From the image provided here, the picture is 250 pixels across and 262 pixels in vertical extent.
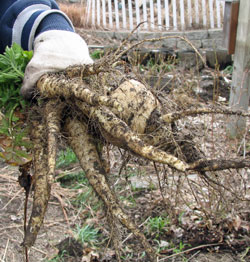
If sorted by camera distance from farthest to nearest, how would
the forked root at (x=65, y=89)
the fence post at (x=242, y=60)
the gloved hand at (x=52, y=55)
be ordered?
the fence post at (x=242, y=60)
the gloved hand at (x=52, y=55)
the forked root at (x=65, y=89)

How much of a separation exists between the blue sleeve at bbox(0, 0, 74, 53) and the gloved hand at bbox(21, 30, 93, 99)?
93mm

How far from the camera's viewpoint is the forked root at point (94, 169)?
152cm

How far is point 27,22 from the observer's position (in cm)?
184

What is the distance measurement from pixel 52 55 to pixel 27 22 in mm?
315

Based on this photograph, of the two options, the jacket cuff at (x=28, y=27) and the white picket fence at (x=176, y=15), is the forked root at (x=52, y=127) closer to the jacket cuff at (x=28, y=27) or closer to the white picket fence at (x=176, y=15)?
the jacket cuff at (x=28, y=27)

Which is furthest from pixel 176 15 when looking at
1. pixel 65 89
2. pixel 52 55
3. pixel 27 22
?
pixel 65 89

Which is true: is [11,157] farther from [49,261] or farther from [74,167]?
[74,167]

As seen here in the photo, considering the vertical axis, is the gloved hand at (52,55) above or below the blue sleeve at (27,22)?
below

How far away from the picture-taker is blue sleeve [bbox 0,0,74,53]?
182 cm

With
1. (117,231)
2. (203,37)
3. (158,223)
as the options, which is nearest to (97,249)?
(158,223)

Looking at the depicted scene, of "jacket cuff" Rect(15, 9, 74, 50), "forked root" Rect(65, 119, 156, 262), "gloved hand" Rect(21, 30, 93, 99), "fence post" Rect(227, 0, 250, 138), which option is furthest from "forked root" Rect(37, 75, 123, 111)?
"fence post" Rect(227, 0, 250, 138)

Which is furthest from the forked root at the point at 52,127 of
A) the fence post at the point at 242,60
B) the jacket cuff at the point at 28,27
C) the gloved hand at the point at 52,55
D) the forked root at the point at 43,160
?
the fence post at the point at 242,60

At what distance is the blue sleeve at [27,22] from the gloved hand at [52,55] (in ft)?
0.30

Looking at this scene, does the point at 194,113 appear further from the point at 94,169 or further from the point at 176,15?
the point at 176,15
